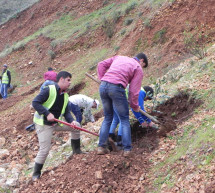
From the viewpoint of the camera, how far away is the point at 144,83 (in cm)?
909

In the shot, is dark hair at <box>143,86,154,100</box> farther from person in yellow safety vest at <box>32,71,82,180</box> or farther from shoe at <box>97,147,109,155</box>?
person in yellow safety vest at <box>32,71,82,180</box>

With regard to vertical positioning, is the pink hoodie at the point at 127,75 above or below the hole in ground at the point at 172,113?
above

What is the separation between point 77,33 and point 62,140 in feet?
38.4

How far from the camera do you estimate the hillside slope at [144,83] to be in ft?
12.0

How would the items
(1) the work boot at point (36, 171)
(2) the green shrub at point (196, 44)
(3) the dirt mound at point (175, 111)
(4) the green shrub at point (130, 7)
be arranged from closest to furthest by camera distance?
1. (1) the work boot at point (36, 171)
2. (3) the dirt mound at point (175, 111)
3. (2) the green shrub at point (196, 44)
4. (4) the green shrub at point (130, 7)

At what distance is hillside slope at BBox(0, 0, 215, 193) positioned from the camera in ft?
12.0

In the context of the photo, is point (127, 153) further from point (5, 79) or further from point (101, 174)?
point (5, 79)

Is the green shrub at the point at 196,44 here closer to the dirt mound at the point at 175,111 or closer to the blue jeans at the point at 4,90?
the dirt mound at the point at 175,111

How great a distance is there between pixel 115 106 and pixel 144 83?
Result: 5182 millimetres

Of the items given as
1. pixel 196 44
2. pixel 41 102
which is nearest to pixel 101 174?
pixel 41 102

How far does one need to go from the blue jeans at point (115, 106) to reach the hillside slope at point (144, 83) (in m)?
0.30

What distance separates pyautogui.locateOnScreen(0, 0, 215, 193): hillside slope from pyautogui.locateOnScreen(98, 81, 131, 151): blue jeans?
11.7 inches

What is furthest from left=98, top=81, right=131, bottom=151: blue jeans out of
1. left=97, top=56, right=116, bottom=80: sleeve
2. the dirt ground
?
left=97, top=56, right=116, bottom=80: sleeve

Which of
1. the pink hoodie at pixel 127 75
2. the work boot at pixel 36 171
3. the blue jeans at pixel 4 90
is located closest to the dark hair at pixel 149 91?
the pink hoodie at pixel 127 75
